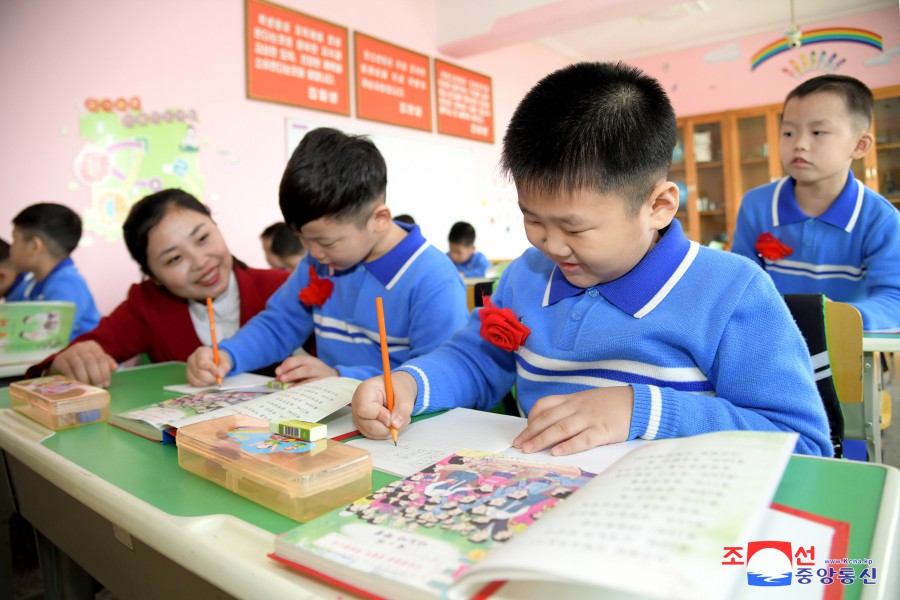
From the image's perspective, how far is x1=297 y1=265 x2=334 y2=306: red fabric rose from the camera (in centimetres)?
138

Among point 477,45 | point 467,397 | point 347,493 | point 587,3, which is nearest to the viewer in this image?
point 347,493

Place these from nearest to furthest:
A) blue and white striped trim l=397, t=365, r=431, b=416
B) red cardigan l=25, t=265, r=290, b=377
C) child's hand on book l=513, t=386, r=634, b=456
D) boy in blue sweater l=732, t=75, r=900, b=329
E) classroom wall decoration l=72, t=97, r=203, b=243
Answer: child's hand on book l=513, t=386, r=634, b=456, blue and white striped trim l=397, t=365, r=431, b=416, red cardigan l=25, t=265, r=290, b=377, boy in blue sweater l=732, t=75, r=900, b=329, classroom wall decoration l=72, t=97, r=203, b=243

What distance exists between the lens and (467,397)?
3.12ft

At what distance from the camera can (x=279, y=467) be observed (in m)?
0.55

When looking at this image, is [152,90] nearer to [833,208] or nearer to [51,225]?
[51,225]

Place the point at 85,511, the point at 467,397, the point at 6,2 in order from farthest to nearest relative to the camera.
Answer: the point at 6,2 < the point at 467,397 < the point at 85,511

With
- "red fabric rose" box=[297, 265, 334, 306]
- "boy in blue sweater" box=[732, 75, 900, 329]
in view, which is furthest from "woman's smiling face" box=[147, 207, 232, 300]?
"boy in blue sweater" box=[732, 75, 900, 329]

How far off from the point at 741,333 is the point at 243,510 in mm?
582

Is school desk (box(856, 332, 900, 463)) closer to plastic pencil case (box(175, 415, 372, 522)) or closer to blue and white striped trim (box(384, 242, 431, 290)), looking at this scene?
blue and white striped trim (box(384, 242, 431, 290))

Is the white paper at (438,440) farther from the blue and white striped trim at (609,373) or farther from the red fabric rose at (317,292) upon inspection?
the red fabric rose at (317,292)

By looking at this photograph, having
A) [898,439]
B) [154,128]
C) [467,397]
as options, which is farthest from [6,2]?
[898,439]

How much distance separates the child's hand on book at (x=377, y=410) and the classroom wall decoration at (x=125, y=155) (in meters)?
2.71

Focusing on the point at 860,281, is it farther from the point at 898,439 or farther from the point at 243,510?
the point at 243,510

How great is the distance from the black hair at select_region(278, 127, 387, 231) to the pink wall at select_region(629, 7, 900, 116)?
4.93 m
